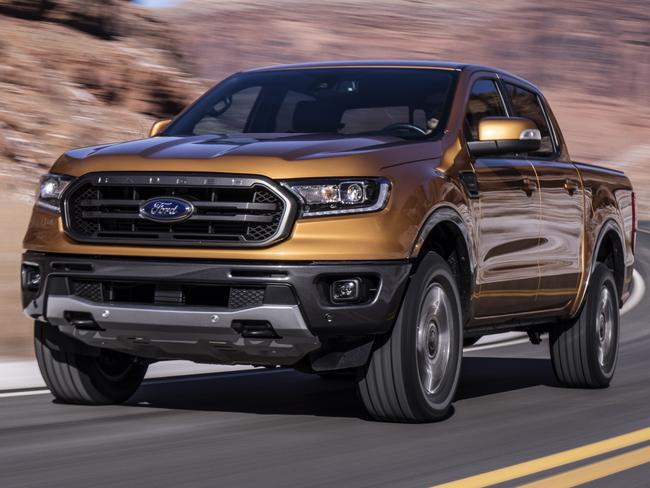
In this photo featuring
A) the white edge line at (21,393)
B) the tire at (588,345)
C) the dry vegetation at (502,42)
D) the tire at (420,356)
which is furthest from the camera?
the dry vegetation at (502,42)

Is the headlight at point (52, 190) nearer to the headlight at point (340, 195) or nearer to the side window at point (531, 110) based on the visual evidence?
the headlight at point (340, 195)

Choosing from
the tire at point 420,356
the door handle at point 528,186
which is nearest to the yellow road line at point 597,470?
the tire at point 420,356

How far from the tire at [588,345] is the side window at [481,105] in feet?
5.18

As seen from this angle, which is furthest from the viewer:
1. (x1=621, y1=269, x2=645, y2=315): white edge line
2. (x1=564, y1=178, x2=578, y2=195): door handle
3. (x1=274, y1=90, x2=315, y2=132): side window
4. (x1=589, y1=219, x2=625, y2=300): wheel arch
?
(x1=621, y1=269, x2=645, y2=315): white edge line

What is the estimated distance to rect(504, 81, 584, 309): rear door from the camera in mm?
8867

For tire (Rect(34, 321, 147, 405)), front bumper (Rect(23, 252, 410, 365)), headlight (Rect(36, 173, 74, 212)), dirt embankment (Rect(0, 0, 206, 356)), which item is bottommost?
dirt embankment (Rect(0, 0, 206, 356))

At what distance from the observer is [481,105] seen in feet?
28.0

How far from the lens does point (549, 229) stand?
888 centimetres

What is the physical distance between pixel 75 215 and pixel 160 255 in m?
0.59

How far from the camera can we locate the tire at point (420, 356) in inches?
280

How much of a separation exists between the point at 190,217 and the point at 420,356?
53.9 inches

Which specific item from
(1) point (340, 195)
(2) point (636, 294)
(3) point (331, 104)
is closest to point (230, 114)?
(3) point (331, 104)

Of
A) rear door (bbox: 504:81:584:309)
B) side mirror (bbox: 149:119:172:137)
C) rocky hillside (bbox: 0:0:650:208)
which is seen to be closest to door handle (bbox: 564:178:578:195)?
rear door (bbox: 504:81:584:309)

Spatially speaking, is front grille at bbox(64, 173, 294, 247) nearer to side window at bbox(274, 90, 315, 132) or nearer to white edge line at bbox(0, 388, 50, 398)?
side window at bbox(274, 90, 315, 132)
